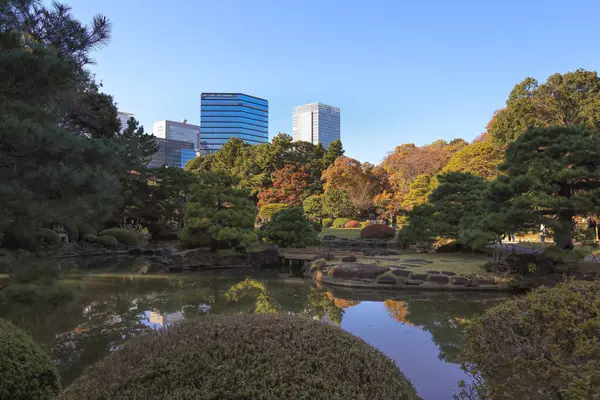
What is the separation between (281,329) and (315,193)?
2724 cm

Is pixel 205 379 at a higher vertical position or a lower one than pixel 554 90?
lower

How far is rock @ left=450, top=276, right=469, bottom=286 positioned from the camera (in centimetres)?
766

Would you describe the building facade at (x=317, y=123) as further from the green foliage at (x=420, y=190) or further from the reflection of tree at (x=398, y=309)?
the reflection of tree at (x=398, y=309)

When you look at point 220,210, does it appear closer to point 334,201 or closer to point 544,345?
point 544,345

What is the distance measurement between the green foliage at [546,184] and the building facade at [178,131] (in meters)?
101

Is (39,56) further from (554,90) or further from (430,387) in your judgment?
(554,90)

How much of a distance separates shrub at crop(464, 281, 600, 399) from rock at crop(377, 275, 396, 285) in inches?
230

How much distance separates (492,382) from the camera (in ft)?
6.77

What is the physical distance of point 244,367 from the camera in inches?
60.0

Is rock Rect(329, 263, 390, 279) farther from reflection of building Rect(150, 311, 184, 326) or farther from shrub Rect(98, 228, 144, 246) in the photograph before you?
shrub Rect(98, 228, 144, 246)

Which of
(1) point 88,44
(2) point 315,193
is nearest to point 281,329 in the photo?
(1) point 88,44

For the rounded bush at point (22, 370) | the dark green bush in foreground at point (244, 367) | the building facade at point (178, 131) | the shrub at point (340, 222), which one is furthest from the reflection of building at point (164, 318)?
the building facade at point (178, 131)

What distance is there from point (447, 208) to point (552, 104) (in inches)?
421

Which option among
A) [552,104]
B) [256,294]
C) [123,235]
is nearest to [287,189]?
[123,235]
